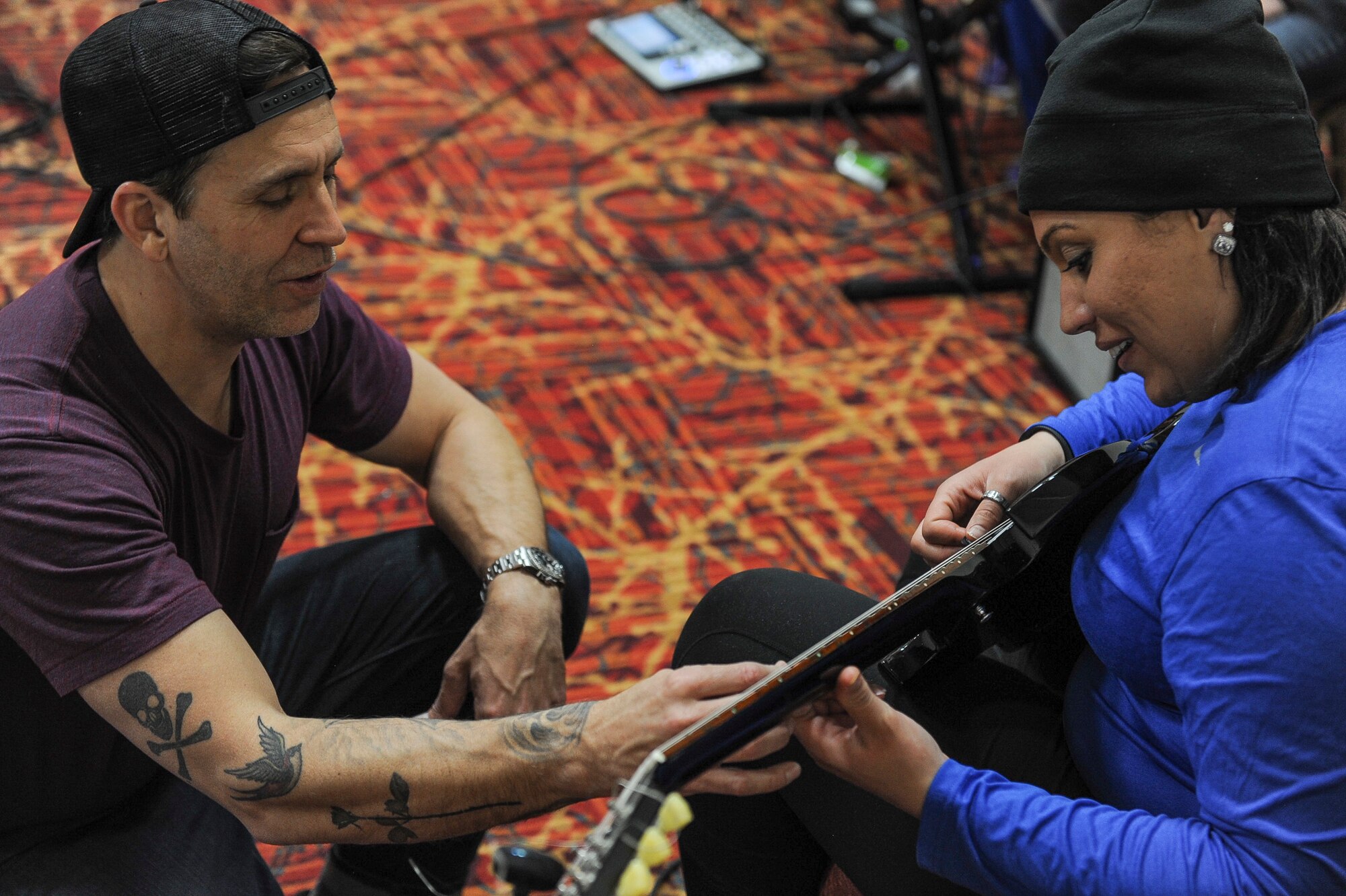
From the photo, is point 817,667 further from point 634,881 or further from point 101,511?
point 101,511

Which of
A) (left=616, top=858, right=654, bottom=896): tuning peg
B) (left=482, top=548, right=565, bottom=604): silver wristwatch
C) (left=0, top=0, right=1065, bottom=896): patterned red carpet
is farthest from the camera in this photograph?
(left=0, top=0, right=1065, bottom=896): patterned red carpet

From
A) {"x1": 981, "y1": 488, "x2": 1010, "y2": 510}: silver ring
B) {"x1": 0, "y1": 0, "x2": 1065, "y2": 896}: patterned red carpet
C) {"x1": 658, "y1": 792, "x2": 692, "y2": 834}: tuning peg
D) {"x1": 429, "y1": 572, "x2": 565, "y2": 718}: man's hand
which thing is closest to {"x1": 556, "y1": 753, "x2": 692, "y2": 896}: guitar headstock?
{"x1": 658, "y1": 792, "x2": 692, "y2": 834}: tuning peg

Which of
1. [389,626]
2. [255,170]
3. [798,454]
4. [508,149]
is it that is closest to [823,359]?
[798,454]

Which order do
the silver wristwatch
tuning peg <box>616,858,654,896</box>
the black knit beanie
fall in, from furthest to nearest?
the silver wristwatch
the black knit beanie
tuning peg <box>616,858,654,896</box>

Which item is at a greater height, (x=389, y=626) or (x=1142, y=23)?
(x=1142, y=23)

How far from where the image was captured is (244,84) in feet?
4.19

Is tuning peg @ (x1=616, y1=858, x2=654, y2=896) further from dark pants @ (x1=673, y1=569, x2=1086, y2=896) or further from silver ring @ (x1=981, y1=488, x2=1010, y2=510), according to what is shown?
silver ring @ (x1=981, y1=488, x2=1010, y2=510)

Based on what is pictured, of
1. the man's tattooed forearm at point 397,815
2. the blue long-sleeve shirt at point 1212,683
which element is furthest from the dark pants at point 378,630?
the blue long-sleeve shirt at point 1212,683

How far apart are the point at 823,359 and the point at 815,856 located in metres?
1.76

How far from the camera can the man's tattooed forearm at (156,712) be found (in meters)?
1.17

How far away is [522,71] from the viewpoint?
4172 millimetres

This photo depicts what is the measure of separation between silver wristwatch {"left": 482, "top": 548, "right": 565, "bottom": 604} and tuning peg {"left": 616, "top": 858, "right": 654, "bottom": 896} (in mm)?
758

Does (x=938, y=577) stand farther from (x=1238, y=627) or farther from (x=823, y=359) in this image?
(x=823, y=359)

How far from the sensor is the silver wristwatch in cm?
161
